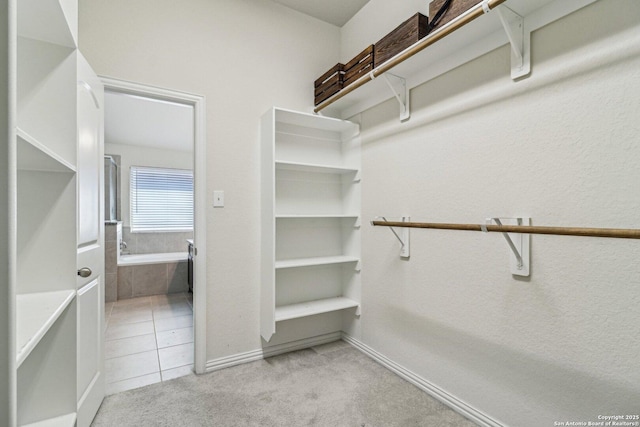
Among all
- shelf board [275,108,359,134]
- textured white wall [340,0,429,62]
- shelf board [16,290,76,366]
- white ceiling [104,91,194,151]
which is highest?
textured white wall [340,0,429,62]

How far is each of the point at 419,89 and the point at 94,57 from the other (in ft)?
6.60

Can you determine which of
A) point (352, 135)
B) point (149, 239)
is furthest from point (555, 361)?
point (149, 239)

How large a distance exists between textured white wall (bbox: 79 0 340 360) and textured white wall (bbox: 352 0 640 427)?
3.59 ft

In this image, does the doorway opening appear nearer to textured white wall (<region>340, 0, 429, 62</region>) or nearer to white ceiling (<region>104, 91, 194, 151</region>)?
white ceiling (<region>104, 91, 194, 151</region>)

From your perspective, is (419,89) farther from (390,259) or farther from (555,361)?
(555,361)

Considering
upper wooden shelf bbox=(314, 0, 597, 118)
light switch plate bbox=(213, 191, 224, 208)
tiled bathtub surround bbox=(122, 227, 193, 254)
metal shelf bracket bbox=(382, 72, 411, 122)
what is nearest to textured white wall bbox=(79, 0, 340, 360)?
light switch plate bbox=(213, 191, 224, 208)

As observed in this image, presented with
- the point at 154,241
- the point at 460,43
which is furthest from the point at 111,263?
the point at 460,43

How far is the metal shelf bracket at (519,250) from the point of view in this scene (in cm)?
137

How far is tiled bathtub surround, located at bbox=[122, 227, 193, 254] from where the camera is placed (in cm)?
517

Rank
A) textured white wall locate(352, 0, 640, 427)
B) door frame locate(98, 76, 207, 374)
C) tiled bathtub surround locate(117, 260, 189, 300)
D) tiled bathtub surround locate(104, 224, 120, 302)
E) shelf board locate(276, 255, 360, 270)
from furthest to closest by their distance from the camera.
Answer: tiled bathtub surround locate(117, 260, 189, 300), tiled bathtub surround locate(104, 224, 120, 302), shelf board locate(276, 255, 360, 270), door frame locate(98, 76, 207, 374), textured white wall locate(352, 0, 640, 427)

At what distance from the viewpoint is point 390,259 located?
2150 millimetres

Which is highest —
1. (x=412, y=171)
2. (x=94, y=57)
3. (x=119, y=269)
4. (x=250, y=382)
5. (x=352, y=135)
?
(x=94, y=57)

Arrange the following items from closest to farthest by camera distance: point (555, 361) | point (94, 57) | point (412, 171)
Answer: point (555, 361), point (94, 57), point (412, 171)

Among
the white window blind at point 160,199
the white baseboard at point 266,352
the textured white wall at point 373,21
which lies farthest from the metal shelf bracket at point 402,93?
the white window blind at point 160,199
